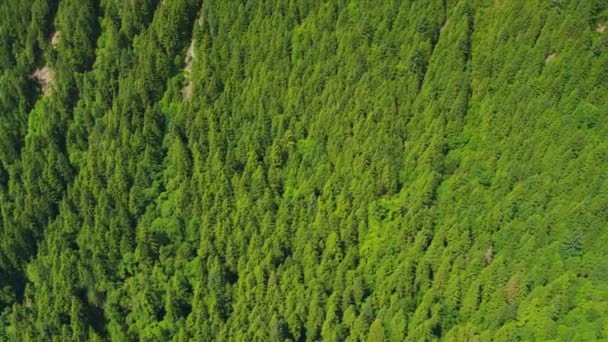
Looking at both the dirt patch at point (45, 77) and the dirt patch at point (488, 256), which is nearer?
the dirt patch at point (488, 256)

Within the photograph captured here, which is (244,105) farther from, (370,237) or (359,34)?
(370,237)

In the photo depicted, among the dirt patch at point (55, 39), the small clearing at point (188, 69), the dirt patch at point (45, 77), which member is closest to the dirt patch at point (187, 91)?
the small clearing at point (188, 69)

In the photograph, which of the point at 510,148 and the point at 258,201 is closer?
the point at 510,148

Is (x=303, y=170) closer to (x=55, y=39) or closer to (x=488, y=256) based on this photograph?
(x=488, y=256)

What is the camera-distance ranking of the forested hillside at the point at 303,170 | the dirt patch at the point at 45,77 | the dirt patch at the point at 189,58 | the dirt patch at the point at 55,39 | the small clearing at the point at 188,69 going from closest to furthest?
the forested hillside at the point at 303,170
the small clearing at the point at 188,69
the dirt patch at the point at 189,58
the dirt patch at the point at 55,39
the dirt patch at the point at 45,77

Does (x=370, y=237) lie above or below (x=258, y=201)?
below

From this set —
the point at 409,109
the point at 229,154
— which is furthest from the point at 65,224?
the point at 409,109

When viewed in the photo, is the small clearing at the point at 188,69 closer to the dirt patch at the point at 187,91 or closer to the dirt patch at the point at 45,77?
the dirt patch at the point at 187,91

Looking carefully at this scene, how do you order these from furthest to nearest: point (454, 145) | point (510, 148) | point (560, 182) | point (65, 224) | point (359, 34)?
point (65, 224) < point (359, 34) < point (454, 145) < point (510, 148) < point (560, 182)
